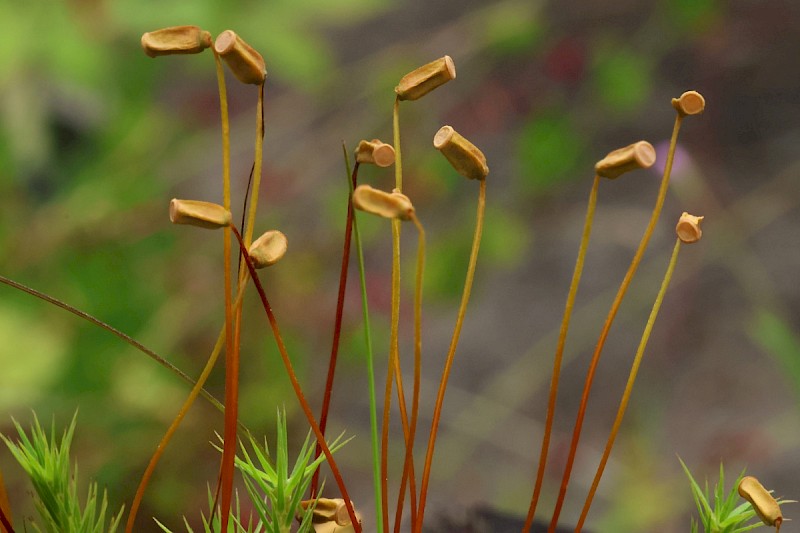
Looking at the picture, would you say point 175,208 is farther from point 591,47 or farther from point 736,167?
point 736,167

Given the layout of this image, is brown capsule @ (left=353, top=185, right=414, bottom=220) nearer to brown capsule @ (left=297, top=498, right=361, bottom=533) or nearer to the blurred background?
brown capsule @ (left=297, top=498, right=361, bottom=533)

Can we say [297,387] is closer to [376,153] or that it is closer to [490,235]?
[376,153]

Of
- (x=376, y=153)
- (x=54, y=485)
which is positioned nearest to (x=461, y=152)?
(x=376, y=153)

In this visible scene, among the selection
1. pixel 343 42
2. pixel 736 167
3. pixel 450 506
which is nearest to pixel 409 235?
pixel 343 42

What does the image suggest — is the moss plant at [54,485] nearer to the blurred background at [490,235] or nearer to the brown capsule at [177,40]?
the brown capsule at [177,40]

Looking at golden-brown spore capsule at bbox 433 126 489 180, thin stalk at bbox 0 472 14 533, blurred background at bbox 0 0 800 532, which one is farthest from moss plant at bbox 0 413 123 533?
blurred background at bbox 0 0 800 532

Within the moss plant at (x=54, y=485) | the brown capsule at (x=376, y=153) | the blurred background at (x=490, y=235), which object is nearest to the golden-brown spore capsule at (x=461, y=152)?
the brown capsule at (x=376, y=153)
